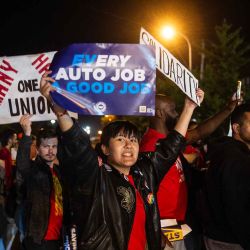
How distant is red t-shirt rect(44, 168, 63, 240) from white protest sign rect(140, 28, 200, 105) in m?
1.66

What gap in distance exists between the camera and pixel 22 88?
5.45 meters

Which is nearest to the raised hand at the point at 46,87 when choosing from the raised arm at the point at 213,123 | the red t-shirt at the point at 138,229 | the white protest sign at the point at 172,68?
the red t-shirt at the point at 138,229

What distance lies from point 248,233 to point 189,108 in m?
1.11

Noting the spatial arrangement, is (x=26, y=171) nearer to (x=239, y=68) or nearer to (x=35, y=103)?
(x=35, y=103)

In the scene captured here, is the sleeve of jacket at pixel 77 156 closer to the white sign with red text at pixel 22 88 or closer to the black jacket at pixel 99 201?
the black jacket at pixel 99 201

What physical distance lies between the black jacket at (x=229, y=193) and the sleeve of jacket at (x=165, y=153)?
0.42 meters

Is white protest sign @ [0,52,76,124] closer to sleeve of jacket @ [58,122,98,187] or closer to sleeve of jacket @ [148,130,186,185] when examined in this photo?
sleeve of jacket @ [148,130,186,185]

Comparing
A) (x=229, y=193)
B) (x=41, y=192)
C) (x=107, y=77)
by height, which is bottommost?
(x=41, y=192)

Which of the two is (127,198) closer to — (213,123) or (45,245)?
(45,245)

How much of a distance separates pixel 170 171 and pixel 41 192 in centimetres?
140

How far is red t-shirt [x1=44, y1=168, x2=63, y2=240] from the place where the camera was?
4.86m

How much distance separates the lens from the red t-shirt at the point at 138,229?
3.38 meters

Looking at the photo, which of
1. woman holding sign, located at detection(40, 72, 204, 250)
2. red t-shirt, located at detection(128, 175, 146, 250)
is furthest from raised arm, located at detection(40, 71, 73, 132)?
red t-shirt, located at detection(128, 175, 146, 250)

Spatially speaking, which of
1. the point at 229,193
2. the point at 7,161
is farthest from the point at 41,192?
the point at 7,161
